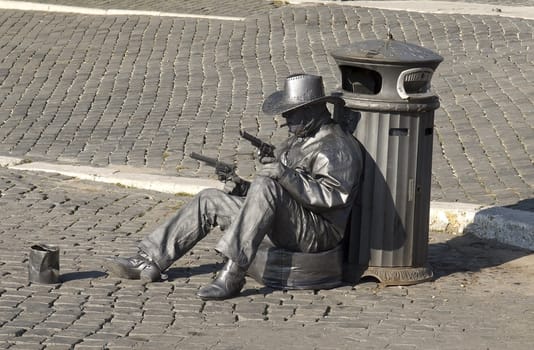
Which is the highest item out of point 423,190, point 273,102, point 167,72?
point 273,102

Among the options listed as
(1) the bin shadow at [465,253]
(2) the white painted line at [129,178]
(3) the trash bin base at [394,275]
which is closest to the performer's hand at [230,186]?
(3) the trash bin base at [394,275]

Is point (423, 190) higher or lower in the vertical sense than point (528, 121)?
higher

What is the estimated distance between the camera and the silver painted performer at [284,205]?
6410 millimetres

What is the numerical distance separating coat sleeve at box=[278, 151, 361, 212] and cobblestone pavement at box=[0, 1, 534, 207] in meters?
2.41

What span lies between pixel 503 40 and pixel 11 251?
26.7 ft

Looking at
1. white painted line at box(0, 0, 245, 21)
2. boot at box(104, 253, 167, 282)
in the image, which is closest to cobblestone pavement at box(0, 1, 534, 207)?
white painted line at box(0, 0, 245, 21)

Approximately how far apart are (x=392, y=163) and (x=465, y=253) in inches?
45.4

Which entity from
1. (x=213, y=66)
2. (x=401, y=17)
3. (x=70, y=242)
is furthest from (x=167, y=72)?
(x=70, y=242)

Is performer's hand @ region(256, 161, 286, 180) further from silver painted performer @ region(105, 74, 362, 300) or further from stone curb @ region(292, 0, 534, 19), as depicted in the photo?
stone curb @ region(292, 0, 534, 19)

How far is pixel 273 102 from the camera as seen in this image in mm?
6727

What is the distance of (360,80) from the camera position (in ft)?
23.1

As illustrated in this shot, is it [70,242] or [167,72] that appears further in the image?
[167,72]

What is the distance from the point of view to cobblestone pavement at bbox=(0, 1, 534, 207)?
10.3 meters

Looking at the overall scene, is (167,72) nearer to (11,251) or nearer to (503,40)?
(503,40)
